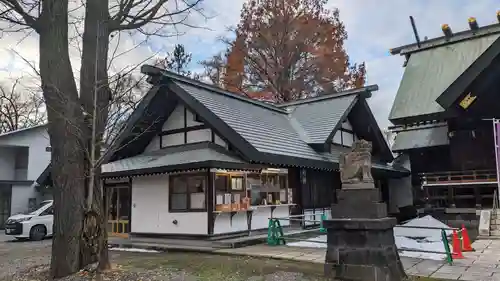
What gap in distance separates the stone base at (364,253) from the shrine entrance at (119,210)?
877cm

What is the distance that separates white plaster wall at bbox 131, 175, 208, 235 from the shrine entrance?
0.92 metres

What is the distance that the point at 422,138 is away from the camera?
54.1 feet

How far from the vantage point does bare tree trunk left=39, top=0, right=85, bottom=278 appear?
22.7 ft

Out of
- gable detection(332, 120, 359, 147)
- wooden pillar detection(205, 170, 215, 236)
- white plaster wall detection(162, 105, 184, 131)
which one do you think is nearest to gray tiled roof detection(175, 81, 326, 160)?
white plaster wall detection(162, 105, 184, 131)

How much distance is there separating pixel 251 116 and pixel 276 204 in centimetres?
319

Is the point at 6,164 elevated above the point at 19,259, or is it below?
above

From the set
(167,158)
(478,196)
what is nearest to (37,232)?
(167,158)

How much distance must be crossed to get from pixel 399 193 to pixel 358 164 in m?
13.7

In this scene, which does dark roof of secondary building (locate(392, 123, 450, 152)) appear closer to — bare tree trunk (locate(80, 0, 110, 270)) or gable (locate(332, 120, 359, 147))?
gable (locate(332, 120, 359, 147))

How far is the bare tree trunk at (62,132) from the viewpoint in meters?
6.91

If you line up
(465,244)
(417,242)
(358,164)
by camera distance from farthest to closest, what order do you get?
1. (417,242)
2. (465,244)
3. (358,164)

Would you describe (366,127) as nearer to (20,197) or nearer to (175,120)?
(175,120)

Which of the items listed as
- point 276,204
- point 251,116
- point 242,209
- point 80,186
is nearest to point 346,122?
point 251,116

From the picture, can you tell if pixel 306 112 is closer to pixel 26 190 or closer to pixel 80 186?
pixel 80 186
